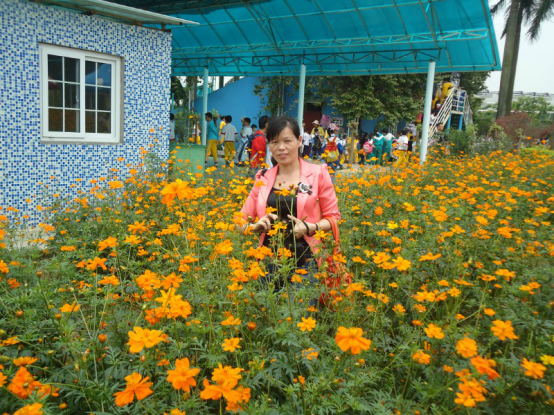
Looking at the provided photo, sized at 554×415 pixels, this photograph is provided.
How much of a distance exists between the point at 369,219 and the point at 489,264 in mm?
1105

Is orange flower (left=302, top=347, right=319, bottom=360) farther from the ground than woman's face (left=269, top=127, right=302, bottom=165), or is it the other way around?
woman's face (left=269, top=127, right=302, bottom=165)

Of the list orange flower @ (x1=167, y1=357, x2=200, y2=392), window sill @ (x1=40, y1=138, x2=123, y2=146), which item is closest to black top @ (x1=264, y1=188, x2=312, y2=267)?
orange flower @ (x1=167, y1=357, x2=200, y2=392)

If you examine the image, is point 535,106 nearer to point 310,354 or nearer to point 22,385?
point 310,354

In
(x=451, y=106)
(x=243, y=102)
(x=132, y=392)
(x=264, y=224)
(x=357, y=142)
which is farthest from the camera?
(x=243, y=102)

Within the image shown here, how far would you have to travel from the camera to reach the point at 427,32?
11.5 meters

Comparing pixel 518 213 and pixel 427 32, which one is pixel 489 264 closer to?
pixel 518 213

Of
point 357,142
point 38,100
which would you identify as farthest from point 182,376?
point 357,142

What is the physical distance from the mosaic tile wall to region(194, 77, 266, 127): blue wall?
1770cm

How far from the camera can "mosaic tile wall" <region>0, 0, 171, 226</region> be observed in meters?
5.54

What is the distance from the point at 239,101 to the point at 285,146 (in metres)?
23.2

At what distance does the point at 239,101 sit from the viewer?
25.0m

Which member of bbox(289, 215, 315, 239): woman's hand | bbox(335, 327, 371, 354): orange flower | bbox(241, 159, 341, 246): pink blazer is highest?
bbox(241, 159, 341, 246): pink blazer

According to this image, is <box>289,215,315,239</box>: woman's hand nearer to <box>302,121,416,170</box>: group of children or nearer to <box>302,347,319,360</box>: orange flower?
<box>302,347,319,360</box>: orange flower

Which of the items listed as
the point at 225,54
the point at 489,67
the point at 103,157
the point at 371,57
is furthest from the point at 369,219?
the point at 225,54
